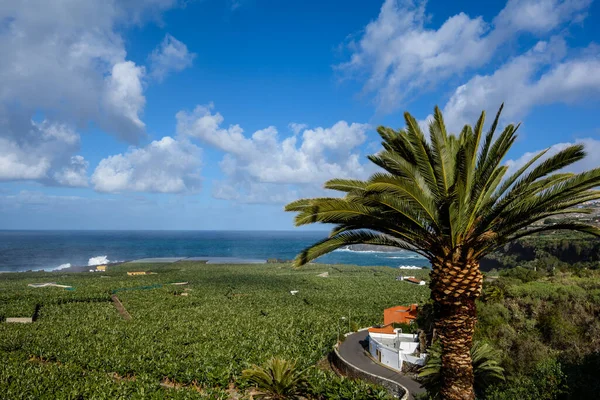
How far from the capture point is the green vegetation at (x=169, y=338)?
1742 centimetres

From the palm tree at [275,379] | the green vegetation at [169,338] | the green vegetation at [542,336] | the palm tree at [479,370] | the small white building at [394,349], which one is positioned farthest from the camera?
the small white building at [394,349]

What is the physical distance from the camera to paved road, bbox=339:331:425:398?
18.8 metres

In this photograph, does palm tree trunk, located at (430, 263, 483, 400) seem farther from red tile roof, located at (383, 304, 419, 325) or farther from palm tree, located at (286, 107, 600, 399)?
red tile roof, located at (383, 304, 419, 325)

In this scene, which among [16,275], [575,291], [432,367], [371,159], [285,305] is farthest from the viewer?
[16,275]

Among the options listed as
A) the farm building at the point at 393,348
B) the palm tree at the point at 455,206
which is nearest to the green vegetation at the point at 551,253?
the farm building at the point at 393,348

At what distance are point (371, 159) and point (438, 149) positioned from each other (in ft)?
7.39

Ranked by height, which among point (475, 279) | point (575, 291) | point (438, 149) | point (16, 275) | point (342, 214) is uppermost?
point (438, 149)

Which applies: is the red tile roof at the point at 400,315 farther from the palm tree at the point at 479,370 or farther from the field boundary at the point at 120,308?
the field boundary at the point at 120,308

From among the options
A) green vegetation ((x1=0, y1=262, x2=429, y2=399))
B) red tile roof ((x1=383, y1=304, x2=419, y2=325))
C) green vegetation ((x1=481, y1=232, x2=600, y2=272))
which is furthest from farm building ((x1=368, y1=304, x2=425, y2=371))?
green vegetation ((x1=481, y1=232, x2=600, y2=272))

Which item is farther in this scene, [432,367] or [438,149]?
[432,367]

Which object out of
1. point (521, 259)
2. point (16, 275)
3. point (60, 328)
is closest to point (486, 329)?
point (60, 328)

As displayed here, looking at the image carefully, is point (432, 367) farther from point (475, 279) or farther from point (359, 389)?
point (475, 279)

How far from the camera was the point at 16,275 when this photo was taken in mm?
77750

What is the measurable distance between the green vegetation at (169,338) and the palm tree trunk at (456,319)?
841 cm
